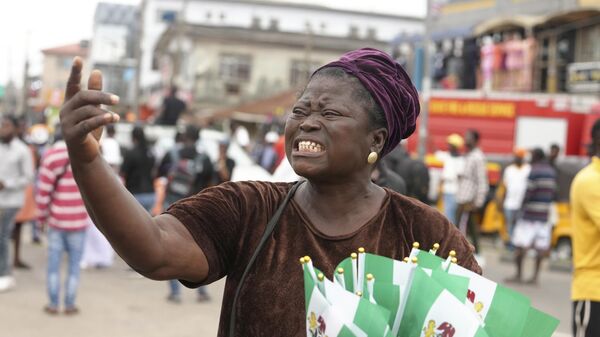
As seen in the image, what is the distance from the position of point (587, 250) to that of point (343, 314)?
10.5 ft

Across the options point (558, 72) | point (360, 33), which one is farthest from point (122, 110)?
point (558, 72)

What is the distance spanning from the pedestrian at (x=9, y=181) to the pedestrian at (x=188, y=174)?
1515mm

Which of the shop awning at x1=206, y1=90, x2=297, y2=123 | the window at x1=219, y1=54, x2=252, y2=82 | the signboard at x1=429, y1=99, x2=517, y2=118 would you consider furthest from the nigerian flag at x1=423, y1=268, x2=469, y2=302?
the window at x1=219, y1=54, x2=252, y2=82

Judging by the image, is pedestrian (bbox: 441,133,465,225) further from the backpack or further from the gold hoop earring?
the gold hoop earring

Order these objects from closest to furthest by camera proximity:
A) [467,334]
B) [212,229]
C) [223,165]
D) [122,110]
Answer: [467,334], [212,229], [223,165], [122,110]

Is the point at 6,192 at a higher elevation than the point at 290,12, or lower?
lower

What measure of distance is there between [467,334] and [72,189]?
6598 mm

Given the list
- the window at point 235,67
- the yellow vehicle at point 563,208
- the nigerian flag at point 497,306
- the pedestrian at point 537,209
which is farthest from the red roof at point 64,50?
the nigerian flag at point 497,306

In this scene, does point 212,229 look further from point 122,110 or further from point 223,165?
point 122,110

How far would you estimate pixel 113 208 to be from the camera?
202cm

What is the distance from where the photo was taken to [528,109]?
17172mm

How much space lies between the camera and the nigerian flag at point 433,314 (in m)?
1.95

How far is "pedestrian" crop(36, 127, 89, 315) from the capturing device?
7977mm

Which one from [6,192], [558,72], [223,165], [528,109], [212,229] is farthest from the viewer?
[558,72]
